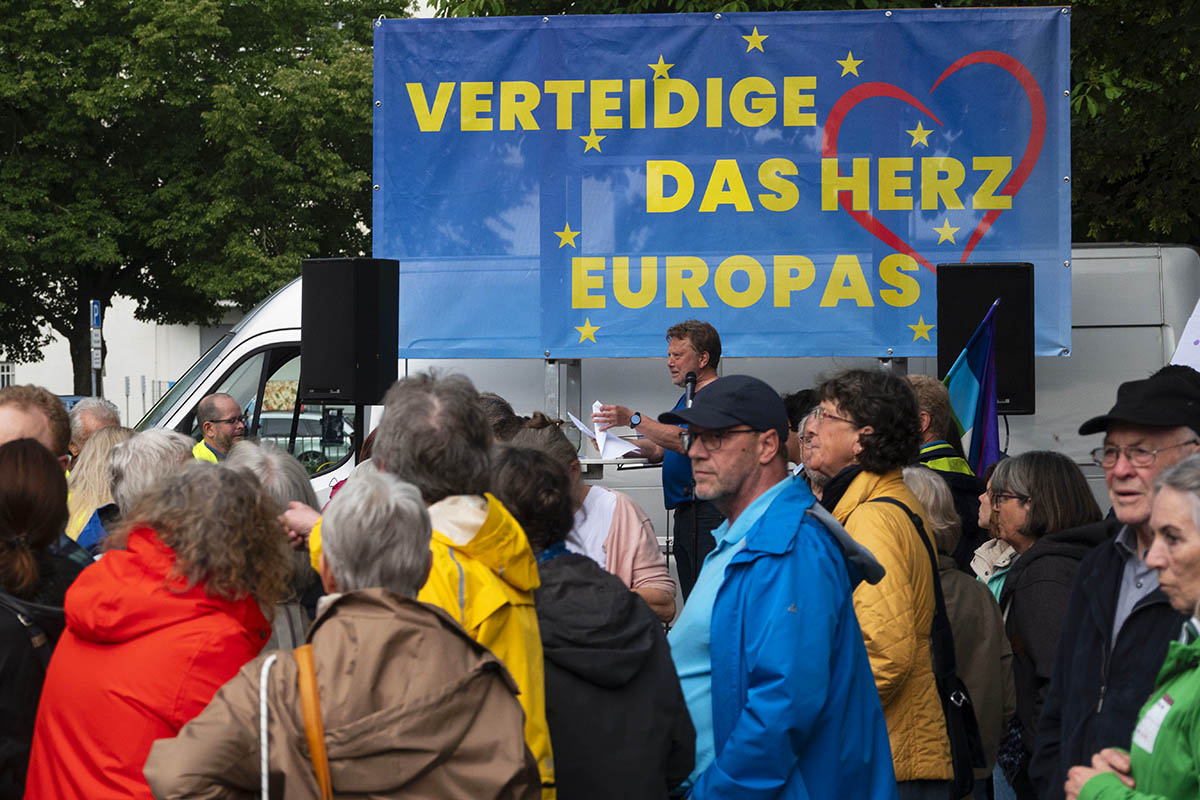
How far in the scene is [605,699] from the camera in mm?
3125

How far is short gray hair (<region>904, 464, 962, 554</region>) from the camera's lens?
15.1 feet

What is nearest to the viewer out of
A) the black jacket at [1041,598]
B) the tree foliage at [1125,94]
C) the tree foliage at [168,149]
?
the black jacket at [1041,598]

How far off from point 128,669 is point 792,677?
1.41 m

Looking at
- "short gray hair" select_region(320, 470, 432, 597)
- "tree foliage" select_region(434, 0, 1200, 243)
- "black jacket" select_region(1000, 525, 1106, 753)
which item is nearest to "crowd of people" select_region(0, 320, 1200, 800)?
"short gray hair" select_region(320, 470, 432, 597)

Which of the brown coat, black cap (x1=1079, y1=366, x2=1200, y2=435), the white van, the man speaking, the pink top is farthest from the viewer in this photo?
the white van

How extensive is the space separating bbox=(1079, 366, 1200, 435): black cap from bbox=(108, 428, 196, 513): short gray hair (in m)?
2.63

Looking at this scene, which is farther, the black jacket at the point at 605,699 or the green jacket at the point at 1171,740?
the black jacket at the point at 605,699

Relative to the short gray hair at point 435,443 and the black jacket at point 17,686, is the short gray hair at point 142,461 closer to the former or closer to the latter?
the black jacket at point 17,686

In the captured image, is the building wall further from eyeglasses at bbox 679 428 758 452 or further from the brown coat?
the brown coat

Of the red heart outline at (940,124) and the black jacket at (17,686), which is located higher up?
the red heart outline at (940,124)

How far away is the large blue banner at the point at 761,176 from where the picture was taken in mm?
8117

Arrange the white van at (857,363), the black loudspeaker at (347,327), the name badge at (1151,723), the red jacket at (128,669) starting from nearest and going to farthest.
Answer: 1. the name badge at (1151,723)
2. the red jacket at (128,669)
3. the black loudspeaker at (347,327)
4. the white van at (857,363)

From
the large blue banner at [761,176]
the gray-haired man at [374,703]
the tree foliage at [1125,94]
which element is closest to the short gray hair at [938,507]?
the gray-haired man at [374,703]

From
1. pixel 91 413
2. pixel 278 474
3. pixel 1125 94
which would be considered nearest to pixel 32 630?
pixel 278 474
